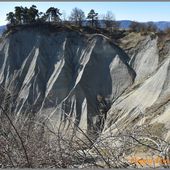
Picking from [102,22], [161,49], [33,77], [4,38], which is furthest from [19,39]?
[161,49]

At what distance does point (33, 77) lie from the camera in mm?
38125

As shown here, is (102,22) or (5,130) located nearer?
(5,130)

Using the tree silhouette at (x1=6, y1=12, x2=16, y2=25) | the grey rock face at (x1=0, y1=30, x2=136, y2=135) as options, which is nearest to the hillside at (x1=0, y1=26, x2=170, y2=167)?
the grey rock face at (x1=0, y1=30, x2=136, y2=135)

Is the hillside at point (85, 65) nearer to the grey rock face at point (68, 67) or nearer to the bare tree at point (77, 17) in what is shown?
the grey rock face at point (68, 67)

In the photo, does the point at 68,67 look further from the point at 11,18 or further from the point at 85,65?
the point at 11,18

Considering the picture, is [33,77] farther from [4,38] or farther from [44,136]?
[44,136]

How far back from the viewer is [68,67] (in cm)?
3847

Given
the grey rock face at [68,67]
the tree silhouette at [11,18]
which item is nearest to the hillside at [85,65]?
the grey rock face at [68,67]

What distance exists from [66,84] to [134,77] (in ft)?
17.1

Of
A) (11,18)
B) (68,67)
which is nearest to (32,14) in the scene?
(11,18)

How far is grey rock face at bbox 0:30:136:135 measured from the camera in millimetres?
37062

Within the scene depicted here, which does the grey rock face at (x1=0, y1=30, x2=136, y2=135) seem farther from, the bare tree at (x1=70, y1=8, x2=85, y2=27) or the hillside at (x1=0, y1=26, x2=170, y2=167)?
the bare tree at (x1=70, y1=8, x2=85, y2=27)

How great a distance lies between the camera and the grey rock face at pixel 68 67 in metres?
37.1

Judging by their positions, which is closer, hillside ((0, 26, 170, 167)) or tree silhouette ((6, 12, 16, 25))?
hillside ((0, 26, 170, 167))
